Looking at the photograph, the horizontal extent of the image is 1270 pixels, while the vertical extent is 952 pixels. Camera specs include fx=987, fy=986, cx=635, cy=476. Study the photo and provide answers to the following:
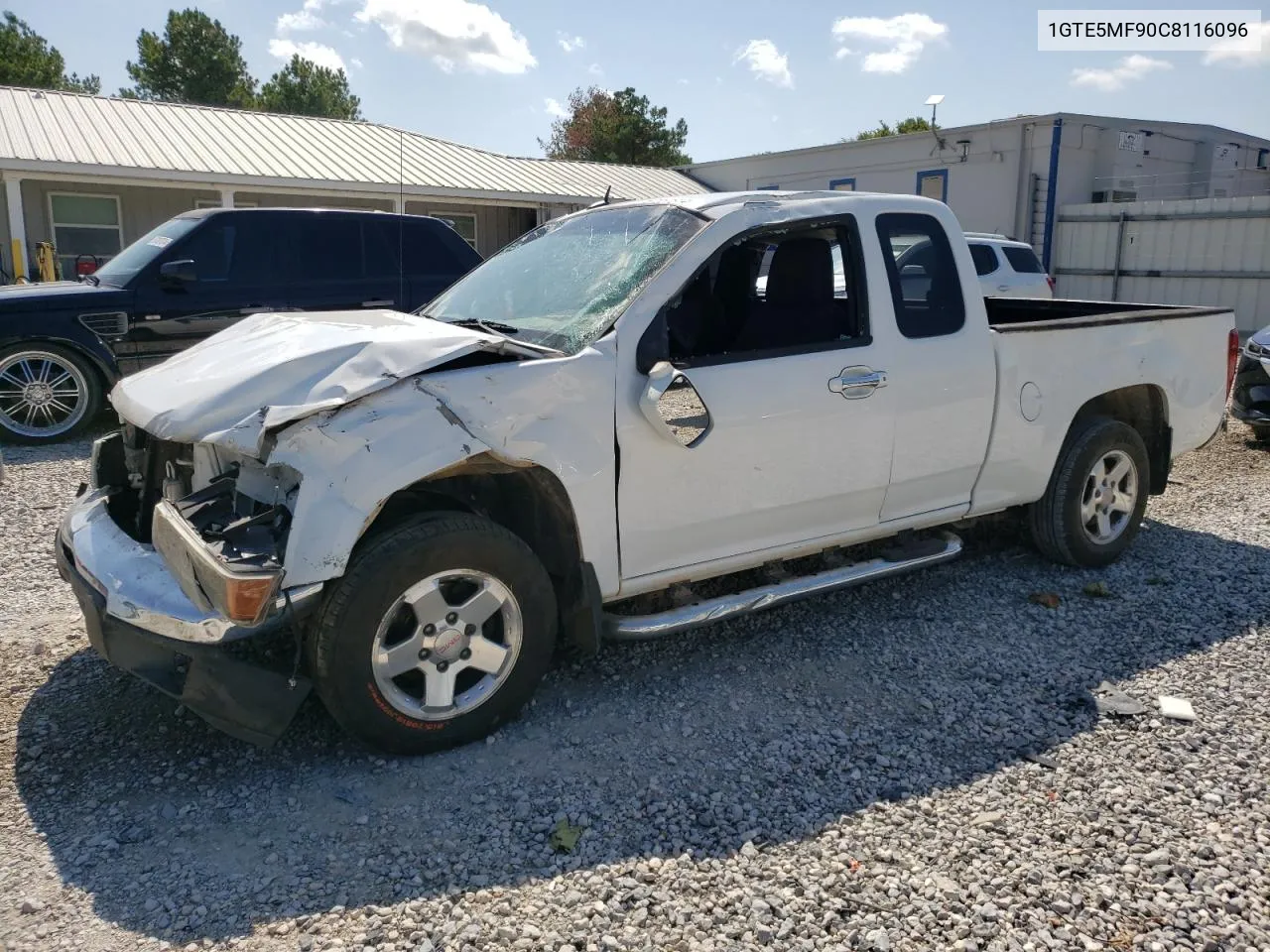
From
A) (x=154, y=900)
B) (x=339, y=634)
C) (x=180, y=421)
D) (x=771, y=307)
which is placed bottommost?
(x=154, y=900)

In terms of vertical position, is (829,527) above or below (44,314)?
below

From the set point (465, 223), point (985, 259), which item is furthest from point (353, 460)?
point (465, 223)

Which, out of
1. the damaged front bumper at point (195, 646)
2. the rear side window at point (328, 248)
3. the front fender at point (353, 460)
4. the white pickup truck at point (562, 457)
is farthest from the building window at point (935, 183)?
the damaged front bumper at point (195, 646)

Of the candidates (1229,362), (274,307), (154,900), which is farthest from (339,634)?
(274,307)

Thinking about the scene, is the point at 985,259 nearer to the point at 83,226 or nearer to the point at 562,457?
the point at 562,457

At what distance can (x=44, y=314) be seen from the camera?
27.5 ft

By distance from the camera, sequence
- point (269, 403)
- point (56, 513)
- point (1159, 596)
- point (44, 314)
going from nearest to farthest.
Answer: point (269, 403)
point (1159, 596)
point (56, 513)
point (44, 314)

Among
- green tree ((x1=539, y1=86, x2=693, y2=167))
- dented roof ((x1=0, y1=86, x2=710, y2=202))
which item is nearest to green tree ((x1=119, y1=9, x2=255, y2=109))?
green tree ((x1=539, y1=86, x2=693, y2=167))

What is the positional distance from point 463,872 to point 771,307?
3006mm

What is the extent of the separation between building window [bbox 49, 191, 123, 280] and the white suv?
14.8m

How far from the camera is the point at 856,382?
4.31 m

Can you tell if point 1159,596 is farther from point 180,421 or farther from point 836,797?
point 180,421

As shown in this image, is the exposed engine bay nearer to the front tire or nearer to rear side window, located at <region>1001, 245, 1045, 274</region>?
the front tire

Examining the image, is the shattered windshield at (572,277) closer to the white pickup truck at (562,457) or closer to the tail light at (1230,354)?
the white pickup truck at (562,457)
